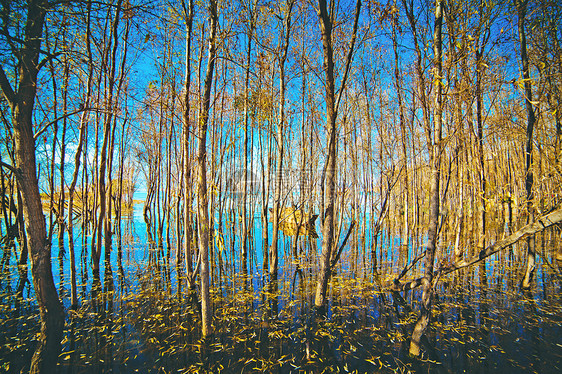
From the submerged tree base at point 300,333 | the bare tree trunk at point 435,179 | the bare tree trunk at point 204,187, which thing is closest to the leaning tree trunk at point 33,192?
the submerged tree base at point 300,333

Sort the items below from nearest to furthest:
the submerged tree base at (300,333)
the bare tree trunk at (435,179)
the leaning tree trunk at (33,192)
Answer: the bare tree trunk at (435,179), the submerged tree base at (300,333), the leaning tree trunk at (33,192)

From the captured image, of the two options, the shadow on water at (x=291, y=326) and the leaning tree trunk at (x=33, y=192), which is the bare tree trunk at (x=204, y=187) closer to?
the shadow on water at (x=291, y=326)

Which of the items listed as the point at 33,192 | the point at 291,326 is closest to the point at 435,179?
the point at 291,326

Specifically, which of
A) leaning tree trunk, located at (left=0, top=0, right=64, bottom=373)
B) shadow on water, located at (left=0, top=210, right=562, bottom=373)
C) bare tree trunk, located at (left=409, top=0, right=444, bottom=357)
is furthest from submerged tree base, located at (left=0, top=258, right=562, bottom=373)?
bare tree trunk, located at (left=409, top=0, right=444, bottom=357)

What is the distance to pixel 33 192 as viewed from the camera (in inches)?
145

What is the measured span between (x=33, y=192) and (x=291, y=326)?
513cm

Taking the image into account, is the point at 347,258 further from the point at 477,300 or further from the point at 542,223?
the point at 542,223

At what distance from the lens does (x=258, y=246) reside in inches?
453

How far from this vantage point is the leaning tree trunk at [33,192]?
3471 millimetres

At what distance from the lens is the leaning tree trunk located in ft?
11.4

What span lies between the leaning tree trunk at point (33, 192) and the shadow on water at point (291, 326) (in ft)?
0.73

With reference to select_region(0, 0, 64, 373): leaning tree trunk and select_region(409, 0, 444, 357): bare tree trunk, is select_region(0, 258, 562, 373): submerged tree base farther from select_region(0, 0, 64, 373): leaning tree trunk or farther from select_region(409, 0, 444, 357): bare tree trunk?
select_region(409, 0, 444, 357): bare tree trunk

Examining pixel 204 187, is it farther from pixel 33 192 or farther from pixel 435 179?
pixel 435 179

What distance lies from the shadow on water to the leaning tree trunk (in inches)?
8.8
